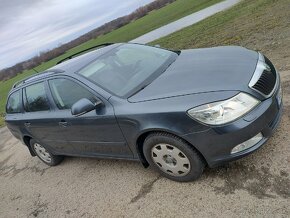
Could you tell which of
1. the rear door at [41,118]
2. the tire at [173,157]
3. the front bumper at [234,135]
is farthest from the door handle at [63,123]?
the front bumper at [234,135]

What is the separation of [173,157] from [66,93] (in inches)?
76.8

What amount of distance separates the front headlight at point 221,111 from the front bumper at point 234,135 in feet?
0.20

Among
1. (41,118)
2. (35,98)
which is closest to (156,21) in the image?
(35,98)

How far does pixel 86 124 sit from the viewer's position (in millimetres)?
4734

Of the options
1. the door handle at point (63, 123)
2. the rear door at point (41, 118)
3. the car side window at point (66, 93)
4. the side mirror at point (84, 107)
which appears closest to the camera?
the side mirror at point (84, 107)

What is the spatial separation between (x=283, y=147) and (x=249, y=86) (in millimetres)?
971

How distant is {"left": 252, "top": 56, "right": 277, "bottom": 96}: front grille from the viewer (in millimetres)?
3894

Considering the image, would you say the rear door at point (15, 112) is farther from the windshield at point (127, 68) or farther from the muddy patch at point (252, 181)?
the muddy patch at point (252, 181)

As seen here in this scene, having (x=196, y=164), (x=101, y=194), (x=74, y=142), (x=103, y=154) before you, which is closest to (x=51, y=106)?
(x=74, y=142)

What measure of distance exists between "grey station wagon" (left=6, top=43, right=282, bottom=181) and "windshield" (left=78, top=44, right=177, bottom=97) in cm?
1

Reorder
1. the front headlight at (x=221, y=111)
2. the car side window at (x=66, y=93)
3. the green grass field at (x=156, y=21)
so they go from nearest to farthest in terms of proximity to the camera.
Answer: the front headlight at (x=221, y=111) → the car side window at (x=66, y=93) → the green grass field at (x=156, y=21)

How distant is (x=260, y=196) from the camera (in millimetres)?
3619

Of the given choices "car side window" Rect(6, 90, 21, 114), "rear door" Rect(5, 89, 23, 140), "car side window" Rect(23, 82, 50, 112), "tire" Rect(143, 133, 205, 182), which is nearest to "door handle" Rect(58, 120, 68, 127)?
"car side window" Rect(23, 82, 50, 112)

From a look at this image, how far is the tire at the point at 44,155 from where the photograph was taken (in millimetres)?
6375
